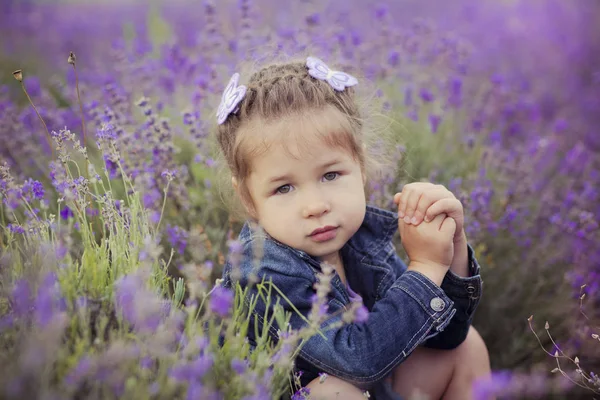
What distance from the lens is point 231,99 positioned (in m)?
2.02

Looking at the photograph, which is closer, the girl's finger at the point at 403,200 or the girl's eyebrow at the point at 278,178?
the girl's eyebrow at the point at 278,178

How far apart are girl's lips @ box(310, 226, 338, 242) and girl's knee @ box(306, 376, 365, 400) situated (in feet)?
1.39

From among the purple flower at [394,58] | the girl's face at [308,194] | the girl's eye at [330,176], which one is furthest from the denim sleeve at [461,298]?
the purple flower at [394,58]

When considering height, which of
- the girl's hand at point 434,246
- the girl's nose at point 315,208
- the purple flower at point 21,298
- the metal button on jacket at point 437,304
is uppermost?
the purple flower at point 21,298

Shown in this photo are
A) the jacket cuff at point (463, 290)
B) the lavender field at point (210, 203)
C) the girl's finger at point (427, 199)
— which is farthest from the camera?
the jacket cuff at point (463, 290)

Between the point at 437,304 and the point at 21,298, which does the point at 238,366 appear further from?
the point at 437,304

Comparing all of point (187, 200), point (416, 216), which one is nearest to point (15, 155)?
point (187, 200)

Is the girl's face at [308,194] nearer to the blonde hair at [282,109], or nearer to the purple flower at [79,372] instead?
the blonde hair at [282,109]

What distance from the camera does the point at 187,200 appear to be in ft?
8.63

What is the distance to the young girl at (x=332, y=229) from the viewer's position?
1.83 m

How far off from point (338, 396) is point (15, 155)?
83.1 inches

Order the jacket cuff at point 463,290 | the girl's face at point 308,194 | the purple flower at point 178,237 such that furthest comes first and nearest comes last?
the purple flower at point 178,237 → the jacket cuff at point 463,290 → the girl's face at point 308,194

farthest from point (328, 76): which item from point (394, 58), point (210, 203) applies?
point (394, 58)

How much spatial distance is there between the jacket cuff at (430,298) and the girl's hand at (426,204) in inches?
8.9
